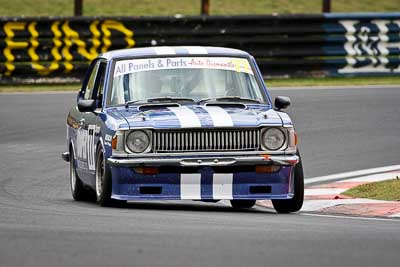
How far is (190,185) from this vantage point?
1080cm

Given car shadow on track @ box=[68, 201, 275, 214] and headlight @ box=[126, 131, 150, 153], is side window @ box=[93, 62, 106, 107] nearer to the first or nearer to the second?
car shadow on track @ box=[68, 201, 275, 214]

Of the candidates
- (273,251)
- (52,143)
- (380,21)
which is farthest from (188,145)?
(380,21)

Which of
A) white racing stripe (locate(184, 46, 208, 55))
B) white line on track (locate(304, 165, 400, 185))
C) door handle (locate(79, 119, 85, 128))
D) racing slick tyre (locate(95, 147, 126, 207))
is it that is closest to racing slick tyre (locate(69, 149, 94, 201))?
door handle (locate(79, 119, 85, 128))

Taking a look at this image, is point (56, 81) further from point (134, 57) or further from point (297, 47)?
point (134, 57)

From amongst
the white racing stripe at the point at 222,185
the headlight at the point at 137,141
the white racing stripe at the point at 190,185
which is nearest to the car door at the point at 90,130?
the headlight at the point at 137,141

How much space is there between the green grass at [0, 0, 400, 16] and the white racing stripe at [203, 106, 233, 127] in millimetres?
22517

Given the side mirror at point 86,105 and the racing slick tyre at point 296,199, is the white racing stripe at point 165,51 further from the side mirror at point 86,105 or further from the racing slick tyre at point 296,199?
the racing slick tyre at point 296,199

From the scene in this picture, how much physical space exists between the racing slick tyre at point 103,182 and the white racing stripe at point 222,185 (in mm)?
876

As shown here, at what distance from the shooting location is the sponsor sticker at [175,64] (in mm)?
12086

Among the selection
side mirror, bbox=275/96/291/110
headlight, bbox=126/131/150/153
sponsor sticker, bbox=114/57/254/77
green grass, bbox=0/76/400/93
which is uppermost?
sponsor sticker, bbox=114/57/254/77

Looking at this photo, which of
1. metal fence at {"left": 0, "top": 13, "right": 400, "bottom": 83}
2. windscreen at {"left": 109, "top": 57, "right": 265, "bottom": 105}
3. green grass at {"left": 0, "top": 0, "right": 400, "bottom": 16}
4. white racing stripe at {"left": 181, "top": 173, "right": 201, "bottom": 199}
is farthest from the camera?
green grass at {"left": 0, "top": 0, "right": 400, "bottom": 16}

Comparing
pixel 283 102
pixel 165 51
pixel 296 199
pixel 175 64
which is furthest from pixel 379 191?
pixel 165 51

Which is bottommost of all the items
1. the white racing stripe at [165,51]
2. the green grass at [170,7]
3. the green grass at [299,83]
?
the green grass at [170,7]

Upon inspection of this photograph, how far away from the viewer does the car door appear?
39.1 ft
